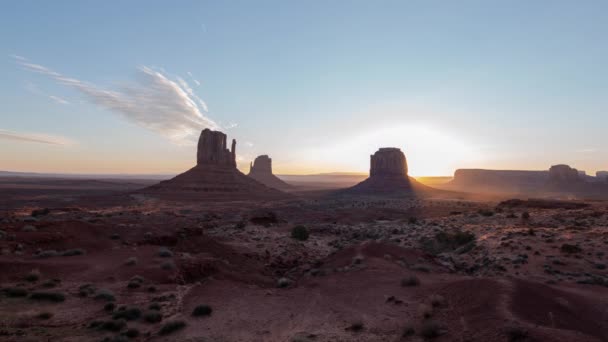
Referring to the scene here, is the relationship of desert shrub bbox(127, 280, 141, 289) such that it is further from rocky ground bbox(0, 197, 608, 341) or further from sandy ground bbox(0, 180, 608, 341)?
sandy ground bbox(0, 180, 608, 341)

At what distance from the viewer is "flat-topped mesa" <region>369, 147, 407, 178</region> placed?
11829 cm

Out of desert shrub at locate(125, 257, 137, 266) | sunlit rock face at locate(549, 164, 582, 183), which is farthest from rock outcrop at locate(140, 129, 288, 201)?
sunlit rock face at locate(549, 164, 582, 183)

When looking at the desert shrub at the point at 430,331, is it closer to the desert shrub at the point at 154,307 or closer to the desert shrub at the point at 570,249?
the desert shrub at the point at 154,307

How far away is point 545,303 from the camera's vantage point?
1051 centimetres

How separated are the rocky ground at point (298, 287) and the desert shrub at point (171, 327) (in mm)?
29

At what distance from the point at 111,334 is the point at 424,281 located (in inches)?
492

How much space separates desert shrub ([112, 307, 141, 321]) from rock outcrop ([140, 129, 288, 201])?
2571 inches

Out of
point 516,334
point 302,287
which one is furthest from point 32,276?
point 516,334

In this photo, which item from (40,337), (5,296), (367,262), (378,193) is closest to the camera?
(40,337)

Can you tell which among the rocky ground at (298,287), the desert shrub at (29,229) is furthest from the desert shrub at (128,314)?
the desert shrub at (29,229)

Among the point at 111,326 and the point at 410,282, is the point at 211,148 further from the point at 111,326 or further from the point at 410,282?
the point at 111,326

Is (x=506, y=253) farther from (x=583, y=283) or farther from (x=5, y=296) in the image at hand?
(x=5, y=296)

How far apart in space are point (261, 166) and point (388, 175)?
8332 cm

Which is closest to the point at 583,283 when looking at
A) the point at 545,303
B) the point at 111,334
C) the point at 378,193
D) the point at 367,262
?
the point at 545,303
